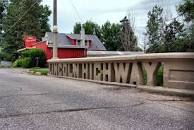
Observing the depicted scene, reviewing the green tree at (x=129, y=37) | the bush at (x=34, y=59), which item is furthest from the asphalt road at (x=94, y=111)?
the green tree at (x=129, y=37)

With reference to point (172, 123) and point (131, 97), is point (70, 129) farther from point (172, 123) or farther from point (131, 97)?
point (131, 97)

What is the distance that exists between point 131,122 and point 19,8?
67.5m

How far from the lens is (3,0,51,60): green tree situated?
70.2m

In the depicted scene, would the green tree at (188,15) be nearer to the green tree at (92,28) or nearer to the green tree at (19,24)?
the green tree at (19,24)

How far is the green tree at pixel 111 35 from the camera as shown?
82375mm

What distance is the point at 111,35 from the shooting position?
84.8m

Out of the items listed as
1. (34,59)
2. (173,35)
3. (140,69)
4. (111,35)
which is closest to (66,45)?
(34,59)

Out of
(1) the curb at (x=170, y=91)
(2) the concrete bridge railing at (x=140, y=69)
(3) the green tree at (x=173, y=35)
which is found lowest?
(1) the curb at (x=170, y=91)

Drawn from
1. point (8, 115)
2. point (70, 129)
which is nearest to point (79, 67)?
point (8, 115)

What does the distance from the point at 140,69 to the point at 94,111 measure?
14.8 feet

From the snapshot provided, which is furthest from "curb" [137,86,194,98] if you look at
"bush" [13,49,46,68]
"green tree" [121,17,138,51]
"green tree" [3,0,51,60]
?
"green tree" [3,0,51,60]

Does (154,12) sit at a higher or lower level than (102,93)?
higher

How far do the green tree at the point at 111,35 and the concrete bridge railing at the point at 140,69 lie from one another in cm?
6450

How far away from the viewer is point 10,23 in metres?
73.1
